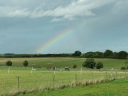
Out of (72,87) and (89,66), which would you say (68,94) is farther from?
(89,66)

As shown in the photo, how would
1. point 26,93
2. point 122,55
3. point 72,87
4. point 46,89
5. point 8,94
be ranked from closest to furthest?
1. point 8,94
2. point 26,93
3. point 46,89
4. point 72,87
5. point 122,55

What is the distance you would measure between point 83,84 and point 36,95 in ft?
22.1

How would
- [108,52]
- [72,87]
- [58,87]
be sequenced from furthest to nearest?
[108,52] → [72,87] → [58,87]

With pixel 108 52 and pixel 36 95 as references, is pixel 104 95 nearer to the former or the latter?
pixel 36 95

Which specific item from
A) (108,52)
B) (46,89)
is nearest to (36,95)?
(46,89)

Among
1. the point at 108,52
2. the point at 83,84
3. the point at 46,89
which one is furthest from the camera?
the point at 108,52

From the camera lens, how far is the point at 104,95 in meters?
13.0

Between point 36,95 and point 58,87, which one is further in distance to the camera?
point 58,87

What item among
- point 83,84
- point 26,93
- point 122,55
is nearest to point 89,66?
point 122,55

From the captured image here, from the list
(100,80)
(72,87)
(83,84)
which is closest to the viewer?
(72,87)

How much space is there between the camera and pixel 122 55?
141625 millimetres

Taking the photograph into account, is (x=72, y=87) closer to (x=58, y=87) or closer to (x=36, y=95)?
(x=58, y=87)

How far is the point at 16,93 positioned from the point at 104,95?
6944 mm

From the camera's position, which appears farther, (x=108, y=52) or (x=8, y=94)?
(x=108, y=52)
